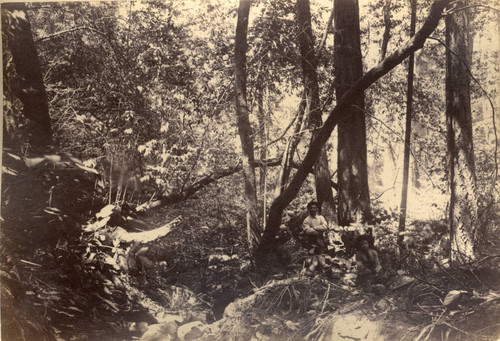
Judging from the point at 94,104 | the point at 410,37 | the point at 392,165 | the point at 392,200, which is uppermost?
the point at 410,37

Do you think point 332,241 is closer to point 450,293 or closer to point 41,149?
point 450,293

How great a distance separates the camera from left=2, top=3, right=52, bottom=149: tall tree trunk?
3.59 meters

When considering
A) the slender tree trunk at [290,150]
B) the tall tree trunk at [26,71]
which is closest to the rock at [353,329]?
the slender tree trunk at [290,150]

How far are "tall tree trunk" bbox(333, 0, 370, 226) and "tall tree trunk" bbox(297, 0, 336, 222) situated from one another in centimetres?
10

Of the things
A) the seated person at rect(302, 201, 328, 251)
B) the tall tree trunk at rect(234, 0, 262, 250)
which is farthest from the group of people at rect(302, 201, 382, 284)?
the tall tree trunk at rect(234, 0, 262, 250)

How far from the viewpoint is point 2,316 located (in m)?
3.63

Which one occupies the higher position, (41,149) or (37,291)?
(41,149)

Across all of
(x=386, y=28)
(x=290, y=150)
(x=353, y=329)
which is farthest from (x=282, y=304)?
(x=386, y=28)

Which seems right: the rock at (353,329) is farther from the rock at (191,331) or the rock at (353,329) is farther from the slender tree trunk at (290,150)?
the slender tree trunk at (290,150)

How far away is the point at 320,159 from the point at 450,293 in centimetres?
145

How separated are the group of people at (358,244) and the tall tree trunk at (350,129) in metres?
0.16

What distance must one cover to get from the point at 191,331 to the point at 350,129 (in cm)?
198

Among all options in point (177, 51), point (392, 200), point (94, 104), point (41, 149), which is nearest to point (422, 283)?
point (392, 200)

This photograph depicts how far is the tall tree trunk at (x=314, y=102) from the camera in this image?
352 centimetres
